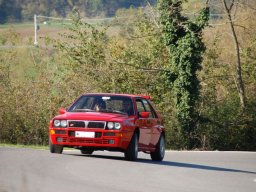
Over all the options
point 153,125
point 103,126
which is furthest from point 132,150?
point 153,125

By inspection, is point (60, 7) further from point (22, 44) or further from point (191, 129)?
point (191, 129)

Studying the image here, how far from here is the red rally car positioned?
17.4 metres

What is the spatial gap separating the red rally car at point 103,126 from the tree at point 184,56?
18459mm

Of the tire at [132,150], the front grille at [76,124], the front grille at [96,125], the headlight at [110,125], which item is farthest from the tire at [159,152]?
the front grille at [76,124]

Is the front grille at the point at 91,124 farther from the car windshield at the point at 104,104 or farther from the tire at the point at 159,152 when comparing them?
the tire at the point at 159,152

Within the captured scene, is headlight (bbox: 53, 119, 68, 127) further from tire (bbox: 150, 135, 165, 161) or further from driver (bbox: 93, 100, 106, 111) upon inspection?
tire (bbox: 150, 135, 165, 161)

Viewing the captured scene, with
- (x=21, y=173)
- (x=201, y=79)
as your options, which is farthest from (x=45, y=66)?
(x=21, y=173)

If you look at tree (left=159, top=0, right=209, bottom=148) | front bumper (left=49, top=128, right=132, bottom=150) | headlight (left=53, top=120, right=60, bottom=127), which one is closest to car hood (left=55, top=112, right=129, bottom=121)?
headlight (left=53, top=120, right=60, bottom=127)

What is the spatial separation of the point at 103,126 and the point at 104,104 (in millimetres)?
1271

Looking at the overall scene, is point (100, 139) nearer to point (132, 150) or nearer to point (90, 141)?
point (90, 141)

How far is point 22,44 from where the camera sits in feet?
248

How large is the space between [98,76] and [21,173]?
2684 cm

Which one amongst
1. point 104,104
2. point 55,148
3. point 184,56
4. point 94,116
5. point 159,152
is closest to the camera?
point 94,116

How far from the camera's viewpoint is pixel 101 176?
1388cm
